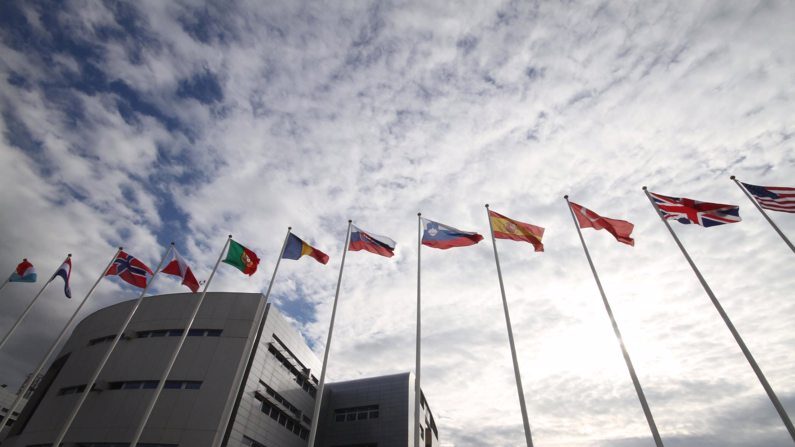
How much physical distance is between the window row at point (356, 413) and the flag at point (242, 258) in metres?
36.9

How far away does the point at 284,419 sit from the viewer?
41.9m

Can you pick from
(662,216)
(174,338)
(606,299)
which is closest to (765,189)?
(662,216)

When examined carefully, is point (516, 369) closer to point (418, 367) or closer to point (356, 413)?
point (418, 367)

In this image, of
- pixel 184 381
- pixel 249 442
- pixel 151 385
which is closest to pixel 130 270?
pixel 184 381

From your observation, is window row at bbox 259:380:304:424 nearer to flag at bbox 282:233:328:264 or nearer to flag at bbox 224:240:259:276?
flag at bbox 224:240:259:276

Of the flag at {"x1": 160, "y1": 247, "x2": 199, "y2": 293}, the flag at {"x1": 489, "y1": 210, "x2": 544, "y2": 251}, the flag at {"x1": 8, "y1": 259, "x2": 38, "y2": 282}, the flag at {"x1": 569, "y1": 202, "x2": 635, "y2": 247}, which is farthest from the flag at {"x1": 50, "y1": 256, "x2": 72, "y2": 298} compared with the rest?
the flag at {"x1": 569, "y1": 202, "x2": 635, "y2": 247}

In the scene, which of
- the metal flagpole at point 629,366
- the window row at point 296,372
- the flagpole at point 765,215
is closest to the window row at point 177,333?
the window row at point 296,372

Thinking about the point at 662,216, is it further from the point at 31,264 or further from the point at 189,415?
the point at 31,264

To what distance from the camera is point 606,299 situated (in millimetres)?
19422

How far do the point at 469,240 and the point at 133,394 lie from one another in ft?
108

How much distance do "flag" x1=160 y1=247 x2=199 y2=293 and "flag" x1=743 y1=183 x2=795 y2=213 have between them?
35.8 meters

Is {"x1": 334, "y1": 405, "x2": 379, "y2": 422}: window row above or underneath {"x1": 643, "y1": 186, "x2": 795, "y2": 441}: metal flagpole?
above

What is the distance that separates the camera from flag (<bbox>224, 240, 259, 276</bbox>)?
24.7m

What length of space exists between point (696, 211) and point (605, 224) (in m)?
5.25
